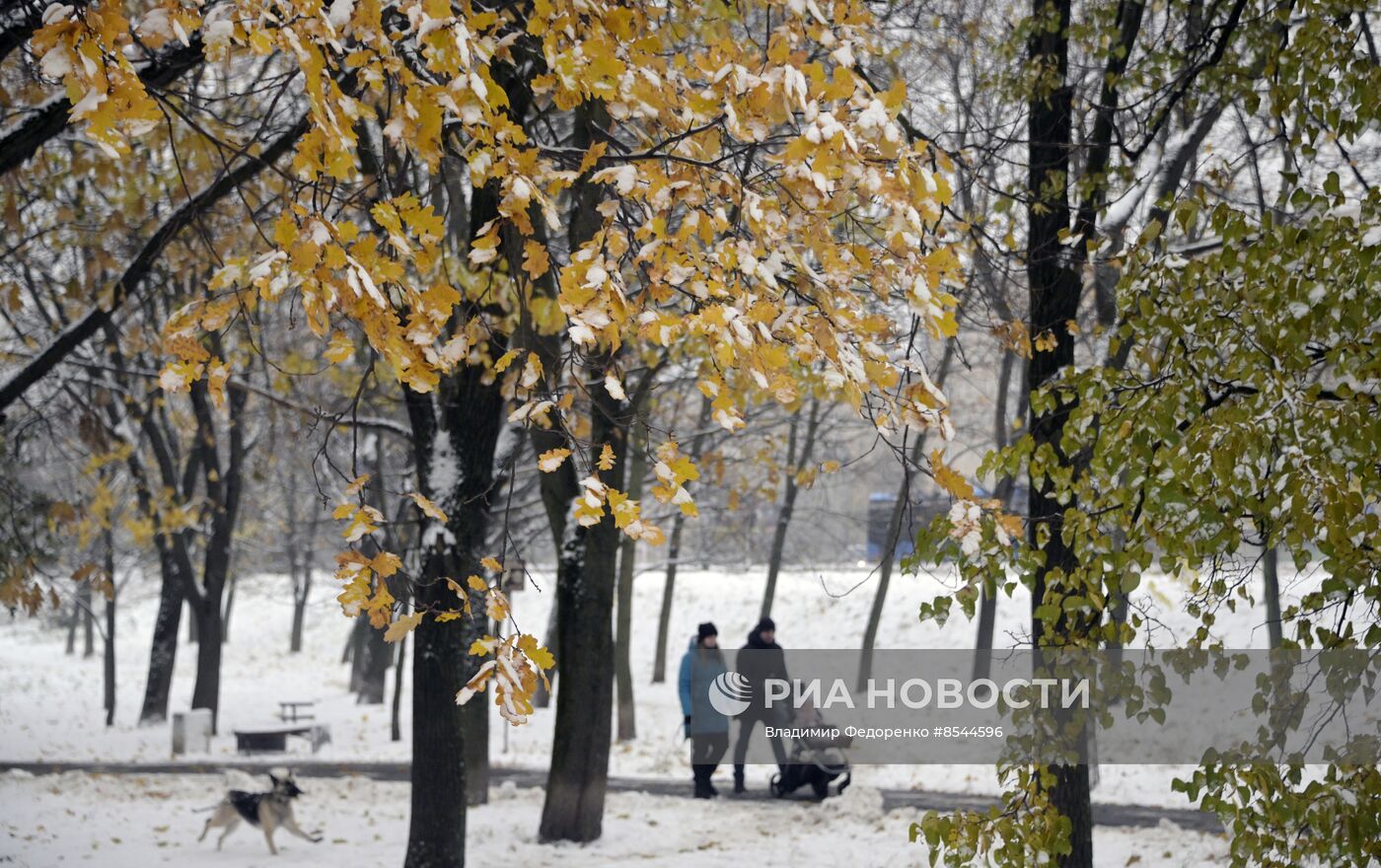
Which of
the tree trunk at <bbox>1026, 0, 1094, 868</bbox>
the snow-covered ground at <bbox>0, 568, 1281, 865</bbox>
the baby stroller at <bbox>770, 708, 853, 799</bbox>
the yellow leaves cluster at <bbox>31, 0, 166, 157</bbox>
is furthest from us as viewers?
the baby stroller at <bbox>770, 708, 853, 799</bbox>

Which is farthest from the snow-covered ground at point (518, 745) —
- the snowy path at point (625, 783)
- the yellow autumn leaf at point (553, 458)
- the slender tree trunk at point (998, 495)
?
the slender tree trunk at point (998, 495)

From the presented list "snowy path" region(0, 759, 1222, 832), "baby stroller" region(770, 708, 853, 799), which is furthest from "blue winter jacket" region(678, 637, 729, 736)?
"baby stroller" region(770, 708, 853, 799)

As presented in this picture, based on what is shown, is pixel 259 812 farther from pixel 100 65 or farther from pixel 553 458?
pixel 100 65

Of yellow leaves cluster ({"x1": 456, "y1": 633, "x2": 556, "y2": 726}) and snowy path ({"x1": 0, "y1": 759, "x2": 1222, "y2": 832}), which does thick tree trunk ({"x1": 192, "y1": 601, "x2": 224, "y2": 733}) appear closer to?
snowy path ({"x1": 0, "y1": 759, "x2": 1222, "y2": 832})

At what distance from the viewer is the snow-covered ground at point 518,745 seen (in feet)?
33.1

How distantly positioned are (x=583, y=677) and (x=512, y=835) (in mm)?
1558

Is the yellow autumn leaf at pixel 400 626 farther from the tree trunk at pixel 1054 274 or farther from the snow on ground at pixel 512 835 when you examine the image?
the snow on ground at pixel 512 835

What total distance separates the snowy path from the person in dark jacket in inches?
17.3

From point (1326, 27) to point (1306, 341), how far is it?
1.31 meters

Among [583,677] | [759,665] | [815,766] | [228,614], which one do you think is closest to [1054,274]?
[583,677]

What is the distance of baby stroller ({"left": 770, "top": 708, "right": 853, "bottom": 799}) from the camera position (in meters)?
12.0

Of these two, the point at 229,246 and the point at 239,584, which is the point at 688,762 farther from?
the point at 239,584

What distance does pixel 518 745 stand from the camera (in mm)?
18125

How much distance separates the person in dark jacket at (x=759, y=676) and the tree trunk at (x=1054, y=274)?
19.4 feet
